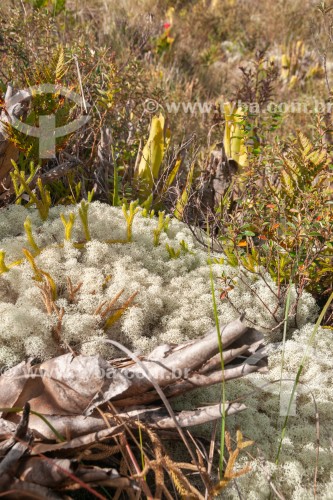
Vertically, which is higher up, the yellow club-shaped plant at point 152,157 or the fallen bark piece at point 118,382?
the yellow club-shaped plant at point 152,157

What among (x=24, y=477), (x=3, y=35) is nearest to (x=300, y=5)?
(x=3, y=35)

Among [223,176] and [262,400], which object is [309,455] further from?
[223,176]

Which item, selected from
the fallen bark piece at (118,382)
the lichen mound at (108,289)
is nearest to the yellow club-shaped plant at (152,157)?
the lichen mound at (108,289)

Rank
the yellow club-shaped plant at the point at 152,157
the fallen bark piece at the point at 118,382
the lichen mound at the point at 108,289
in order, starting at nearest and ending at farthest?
the fallen bark piece at the point at 118,382 < the lichen mound at the point at 108,289 < the yellow club-shaped plant at the point at 152,157

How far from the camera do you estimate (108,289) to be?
1920 millimetres

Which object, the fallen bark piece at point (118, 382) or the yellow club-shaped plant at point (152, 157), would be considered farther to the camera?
the yellow club-shaped plant at point (152, 157)

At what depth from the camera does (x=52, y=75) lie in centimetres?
245

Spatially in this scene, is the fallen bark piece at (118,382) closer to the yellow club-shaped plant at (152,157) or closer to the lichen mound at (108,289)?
the lichen mound at (108,289)

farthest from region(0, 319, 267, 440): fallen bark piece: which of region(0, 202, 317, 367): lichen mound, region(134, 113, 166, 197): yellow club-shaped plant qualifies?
region(134, 113, 166, 197): yellow club-shaped plant

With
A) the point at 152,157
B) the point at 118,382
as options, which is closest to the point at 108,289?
the point at 118,382

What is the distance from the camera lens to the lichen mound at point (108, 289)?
1.75 metres

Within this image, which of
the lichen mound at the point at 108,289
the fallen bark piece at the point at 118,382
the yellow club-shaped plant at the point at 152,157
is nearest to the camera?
the fallen bark piece at the point at 118,382

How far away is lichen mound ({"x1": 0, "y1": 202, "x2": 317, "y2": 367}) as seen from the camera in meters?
1.75

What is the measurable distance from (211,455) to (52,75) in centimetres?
197
